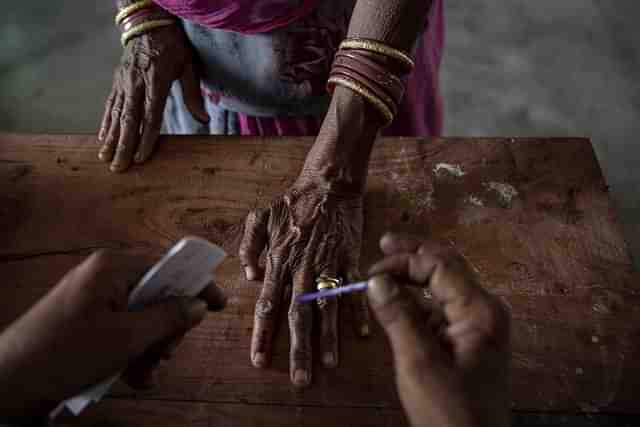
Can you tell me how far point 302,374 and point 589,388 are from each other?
394 mm

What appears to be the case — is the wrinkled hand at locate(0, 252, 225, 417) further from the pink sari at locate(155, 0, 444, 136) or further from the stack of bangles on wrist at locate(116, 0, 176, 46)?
the stack of bangles on wrist at locate(116, 0, 176, 46)

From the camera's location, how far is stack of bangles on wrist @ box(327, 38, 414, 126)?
91cm

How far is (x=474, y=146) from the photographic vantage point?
105 centimetres

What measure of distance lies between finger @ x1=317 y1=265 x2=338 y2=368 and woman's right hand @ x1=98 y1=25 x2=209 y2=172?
1.57ft

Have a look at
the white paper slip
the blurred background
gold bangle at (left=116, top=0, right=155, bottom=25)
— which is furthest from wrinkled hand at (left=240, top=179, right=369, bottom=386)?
the blurred background

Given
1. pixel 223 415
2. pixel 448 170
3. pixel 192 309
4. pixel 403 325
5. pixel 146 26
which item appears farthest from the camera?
pixel 146 26

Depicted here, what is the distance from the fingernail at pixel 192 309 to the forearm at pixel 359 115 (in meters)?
0.38

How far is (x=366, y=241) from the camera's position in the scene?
3.05 ft

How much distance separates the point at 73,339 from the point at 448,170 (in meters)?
0.71

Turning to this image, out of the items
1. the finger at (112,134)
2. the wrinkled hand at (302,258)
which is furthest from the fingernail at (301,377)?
the finger at (112,134)

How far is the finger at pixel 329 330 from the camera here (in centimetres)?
78

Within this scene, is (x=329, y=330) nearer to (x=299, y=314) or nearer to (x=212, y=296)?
(x=299, y=314)

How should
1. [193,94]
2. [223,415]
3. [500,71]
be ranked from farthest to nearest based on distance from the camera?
[500,71]
[193,94]
[223,415]

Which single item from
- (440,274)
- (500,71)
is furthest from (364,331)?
(500,71)
